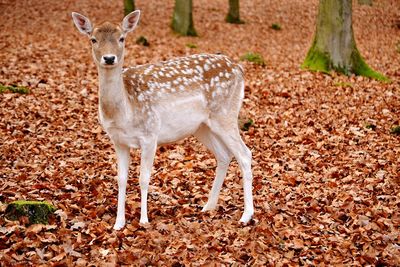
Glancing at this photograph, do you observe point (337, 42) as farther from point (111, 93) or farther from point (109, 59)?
point (109, 59)

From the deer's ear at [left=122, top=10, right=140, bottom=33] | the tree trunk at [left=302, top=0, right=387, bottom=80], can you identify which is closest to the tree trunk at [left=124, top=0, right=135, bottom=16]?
the tree trunk at [left=302, top=0, right=387, bottom=80]

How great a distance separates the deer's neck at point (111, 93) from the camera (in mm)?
5926

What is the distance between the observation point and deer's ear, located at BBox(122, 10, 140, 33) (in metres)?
6.08

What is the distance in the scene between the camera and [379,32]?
2373 centimetres

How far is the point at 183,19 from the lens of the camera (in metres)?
21.1

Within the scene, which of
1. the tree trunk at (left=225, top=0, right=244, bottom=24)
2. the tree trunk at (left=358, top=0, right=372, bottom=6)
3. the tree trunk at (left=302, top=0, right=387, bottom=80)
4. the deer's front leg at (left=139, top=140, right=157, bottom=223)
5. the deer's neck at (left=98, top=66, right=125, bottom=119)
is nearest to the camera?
the deer's neck at (left=98, top=66, right=125, bottom=119)

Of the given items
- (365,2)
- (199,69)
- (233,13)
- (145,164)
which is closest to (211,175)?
(199,69)

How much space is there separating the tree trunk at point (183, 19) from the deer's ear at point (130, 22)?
14925 mm

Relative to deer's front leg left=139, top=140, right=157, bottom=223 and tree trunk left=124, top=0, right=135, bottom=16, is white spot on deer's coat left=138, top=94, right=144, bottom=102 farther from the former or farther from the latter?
tree trunk left=124, top=0, right=135, bottom=16

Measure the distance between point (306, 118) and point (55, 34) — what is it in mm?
10804

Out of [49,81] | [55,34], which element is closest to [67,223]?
[49,81]

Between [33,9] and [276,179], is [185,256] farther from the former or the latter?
[33,9]

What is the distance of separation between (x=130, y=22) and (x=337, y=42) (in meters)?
9.40

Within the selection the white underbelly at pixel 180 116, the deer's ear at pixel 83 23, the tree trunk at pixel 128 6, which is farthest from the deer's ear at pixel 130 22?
the tree trunk at pixel 128 6
